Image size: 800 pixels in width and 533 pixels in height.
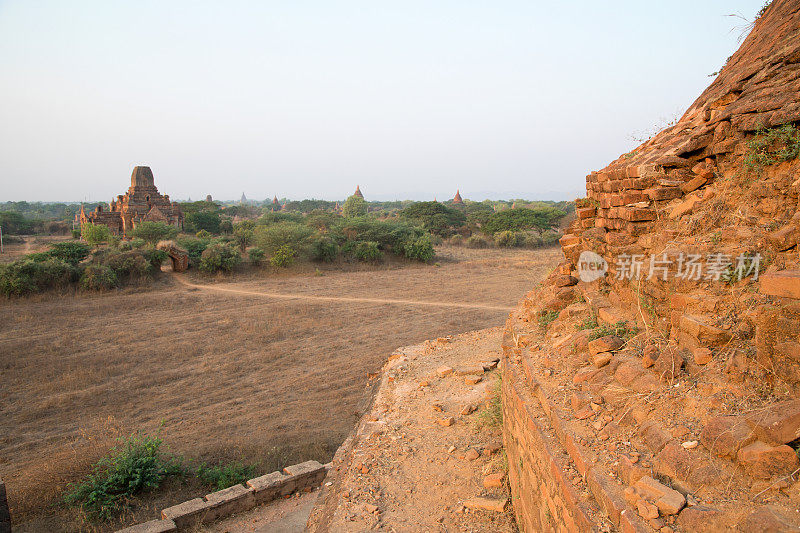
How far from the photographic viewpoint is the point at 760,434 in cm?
170

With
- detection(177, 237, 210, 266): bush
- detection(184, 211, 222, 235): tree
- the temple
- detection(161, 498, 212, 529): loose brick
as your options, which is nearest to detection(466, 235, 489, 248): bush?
detection(177, 237, 210, 266): bush

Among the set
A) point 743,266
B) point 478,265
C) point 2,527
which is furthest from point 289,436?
point 478,265

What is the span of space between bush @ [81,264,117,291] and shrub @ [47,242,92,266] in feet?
3.31

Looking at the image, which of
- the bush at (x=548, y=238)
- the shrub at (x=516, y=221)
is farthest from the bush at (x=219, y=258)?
the bush at (x=548, y=238)

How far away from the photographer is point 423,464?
3.96 metres

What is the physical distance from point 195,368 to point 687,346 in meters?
8.56

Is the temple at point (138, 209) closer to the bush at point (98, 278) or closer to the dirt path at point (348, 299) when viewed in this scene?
the bush at point (98, 278)

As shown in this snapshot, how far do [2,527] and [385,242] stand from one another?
19.2 m

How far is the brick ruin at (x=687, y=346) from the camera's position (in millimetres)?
1714

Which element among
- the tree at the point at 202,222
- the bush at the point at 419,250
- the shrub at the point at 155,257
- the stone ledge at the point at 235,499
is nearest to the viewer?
the stone ledge at the point at 235,499

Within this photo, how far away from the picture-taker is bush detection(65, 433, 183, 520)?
462cm

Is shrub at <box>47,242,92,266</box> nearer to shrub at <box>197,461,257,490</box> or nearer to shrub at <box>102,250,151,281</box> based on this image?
shrub at <box>102,250,151,281</box>

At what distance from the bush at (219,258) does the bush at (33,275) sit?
415 cm

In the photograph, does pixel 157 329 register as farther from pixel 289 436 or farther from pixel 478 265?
pixel 478 265
